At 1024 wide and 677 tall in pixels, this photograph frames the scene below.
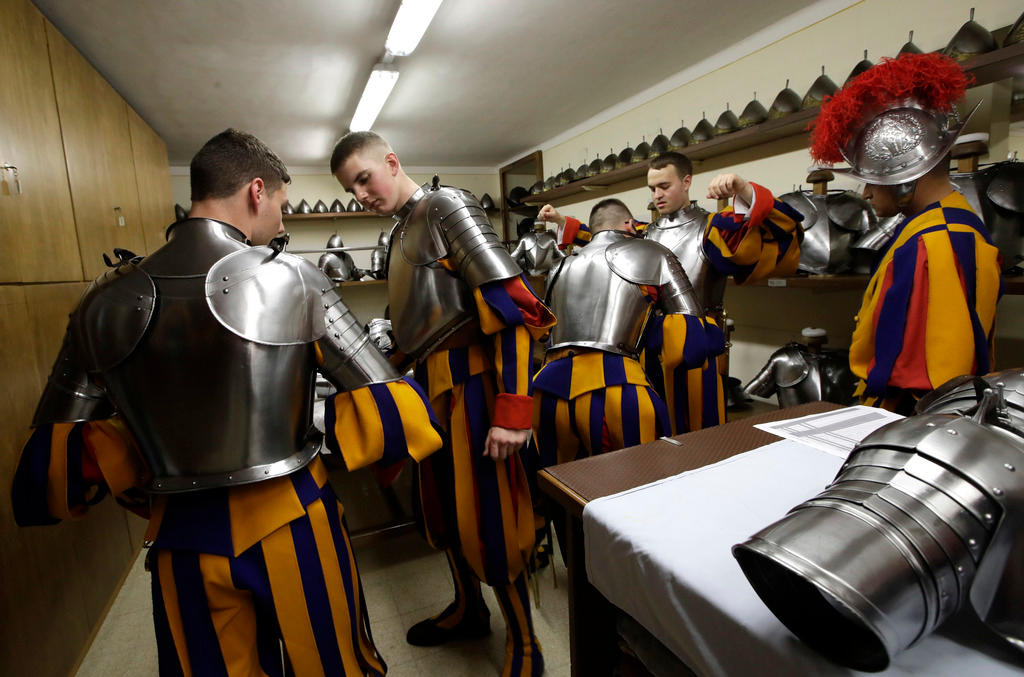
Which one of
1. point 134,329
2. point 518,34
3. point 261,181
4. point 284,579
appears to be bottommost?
point 284,579

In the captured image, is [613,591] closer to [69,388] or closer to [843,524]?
[843,524]

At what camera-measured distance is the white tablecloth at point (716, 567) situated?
0.49 m

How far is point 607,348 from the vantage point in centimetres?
174

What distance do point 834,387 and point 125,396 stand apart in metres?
2.82

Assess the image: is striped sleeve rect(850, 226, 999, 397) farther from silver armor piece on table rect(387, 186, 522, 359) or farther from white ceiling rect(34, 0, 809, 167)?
white ceiling rect(34, 0, 809, 167)

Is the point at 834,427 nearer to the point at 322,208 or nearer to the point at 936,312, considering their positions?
the point at 936,312

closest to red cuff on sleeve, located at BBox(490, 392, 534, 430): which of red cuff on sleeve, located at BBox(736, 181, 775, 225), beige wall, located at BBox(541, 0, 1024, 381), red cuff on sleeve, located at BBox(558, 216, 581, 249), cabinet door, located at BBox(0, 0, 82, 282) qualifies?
red cuff on sleeve, located at BBox(736, 181, 775, 225)

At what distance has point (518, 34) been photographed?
2918 millimetres

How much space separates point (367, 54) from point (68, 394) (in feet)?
9.29

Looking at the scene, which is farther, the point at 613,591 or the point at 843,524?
the point at 613,591

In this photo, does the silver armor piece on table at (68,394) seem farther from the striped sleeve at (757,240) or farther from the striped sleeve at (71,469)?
the striped sleeve at (757,240)

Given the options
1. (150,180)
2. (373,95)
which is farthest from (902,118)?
(150,180)

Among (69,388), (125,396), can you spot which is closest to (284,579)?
(125,396)

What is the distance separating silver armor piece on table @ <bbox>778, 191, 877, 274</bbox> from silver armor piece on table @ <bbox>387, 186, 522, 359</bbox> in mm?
1971
